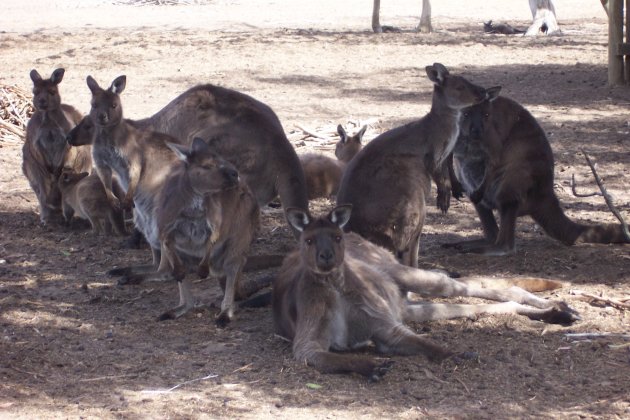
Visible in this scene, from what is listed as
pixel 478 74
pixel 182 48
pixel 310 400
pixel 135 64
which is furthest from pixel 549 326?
pixel 182 48

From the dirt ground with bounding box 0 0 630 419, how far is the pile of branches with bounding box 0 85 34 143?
202 millimetres

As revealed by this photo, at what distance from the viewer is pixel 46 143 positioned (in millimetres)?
8867

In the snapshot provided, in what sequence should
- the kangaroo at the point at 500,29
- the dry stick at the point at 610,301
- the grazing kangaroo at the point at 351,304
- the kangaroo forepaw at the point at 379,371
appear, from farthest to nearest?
the kangaroo at the point at 500,29 → the dry stick at the point at 610,301 → the grazing kangaroo at the point at 351,304 → the kangaroo forepaw at the point at 379,371

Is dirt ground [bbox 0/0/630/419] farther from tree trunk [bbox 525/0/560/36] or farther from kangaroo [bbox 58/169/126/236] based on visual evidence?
tree trunk [bbox 525/0/560/36]

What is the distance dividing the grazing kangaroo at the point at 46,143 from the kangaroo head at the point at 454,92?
10.6 feet

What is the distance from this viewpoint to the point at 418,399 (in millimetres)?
4926

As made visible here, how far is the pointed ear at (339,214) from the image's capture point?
5.82 meters

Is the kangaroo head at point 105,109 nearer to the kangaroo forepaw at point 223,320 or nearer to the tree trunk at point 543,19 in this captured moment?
the kangaroo forepaw at point 223,320

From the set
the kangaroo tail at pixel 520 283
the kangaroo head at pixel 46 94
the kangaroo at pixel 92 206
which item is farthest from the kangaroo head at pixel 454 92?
the kangaroo head at pixel 46 94

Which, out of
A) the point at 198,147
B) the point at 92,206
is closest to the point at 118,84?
the point at 92,206

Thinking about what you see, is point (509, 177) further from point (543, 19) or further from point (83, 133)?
point (543, 19)

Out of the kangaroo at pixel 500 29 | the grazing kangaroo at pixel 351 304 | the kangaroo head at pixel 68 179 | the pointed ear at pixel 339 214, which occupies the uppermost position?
the kangaroo at pixel 500 29

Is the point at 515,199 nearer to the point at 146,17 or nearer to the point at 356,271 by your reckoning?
the point at 356,271

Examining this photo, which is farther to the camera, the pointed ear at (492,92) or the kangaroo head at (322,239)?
the pointed ear at (492,92)
